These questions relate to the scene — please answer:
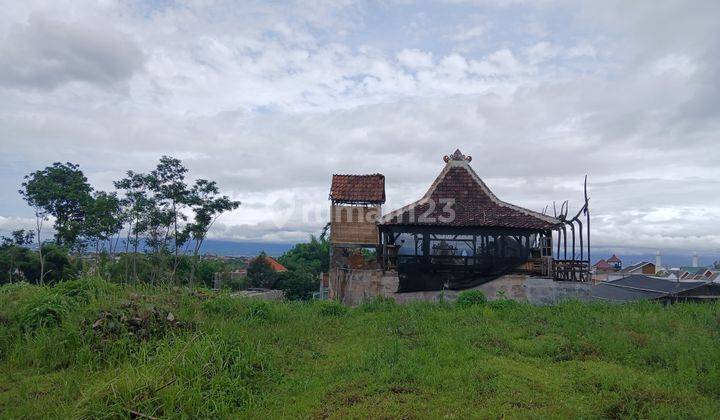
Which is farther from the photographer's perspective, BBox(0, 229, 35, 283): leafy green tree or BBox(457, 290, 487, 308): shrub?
BBox(0, 229, 35, 283): leafy green tree

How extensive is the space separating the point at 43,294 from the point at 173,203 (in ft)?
42.6

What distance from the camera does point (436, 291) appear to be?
13.3 m

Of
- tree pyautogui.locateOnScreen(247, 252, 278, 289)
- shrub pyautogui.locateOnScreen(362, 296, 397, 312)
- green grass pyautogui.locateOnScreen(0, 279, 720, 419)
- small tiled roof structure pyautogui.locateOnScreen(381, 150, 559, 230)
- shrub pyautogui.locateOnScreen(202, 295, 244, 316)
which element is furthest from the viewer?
tree pyautogui.locateOnScreen(247, 252, 278, 289)

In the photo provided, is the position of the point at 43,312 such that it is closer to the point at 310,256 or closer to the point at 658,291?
the point at 658,291

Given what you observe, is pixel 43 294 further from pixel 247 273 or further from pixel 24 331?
pixel 247 273

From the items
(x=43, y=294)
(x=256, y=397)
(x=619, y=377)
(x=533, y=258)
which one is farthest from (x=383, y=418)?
(x=533, y=258)

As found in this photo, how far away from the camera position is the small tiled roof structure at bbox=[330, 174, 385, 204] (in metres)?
15.4

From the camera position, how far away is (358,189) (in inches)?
616

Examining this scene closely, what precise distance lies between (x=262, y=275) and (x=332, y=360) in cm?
2662

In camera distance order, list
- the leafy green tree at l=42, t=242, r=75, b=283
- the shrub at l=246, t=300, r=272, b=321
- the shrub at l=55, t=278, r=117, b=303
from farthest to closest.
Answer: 1. the leafy green tree at l=42, t=242, r=75, b=283
2. the shrub at l=246, t=300, r=272, b=321
3. the shrub at l=55, t=278, r=117, b=303

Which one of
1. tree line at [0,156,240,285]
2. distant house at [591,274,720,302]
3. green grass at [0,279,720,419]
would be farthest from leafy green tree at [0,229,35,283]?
distant house at [591,274,720,302]

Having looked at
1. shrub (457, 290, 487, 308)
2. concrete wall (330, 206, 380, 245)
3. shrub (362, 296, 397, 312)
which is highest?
concrete wall (330, 206, 380, 245)

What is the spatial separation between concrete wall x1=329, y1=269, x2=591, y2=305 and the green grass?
9.23ft

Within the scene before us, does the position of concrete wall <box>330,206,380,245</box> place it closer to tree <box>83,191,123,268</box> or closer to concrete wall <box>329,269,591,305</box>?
concrete wall <box>329,269,591,305</box>
